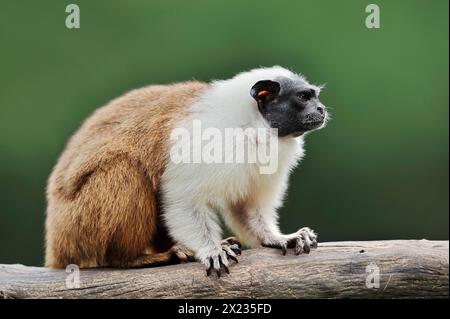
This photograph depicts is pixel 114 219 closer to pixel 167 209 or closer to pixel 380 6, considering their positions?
pixel 167 209

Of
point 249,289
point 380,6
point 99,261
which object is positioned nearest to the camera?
point 249,289

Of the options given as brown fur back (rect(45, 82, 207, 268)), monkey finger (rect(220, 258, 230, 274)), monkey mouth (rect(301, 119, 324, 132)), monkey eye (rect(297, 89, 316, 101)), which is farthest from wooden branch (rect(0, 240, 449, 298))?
monkey eye (rect(297, 89, 316, 101))

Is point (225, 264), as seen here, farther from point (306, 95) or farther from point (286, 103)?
point (306, 95)

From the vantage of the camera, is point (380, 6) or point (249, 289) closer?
point (249, 289)

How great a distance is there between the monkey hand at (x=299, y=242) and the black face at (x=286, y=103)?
2.33ft

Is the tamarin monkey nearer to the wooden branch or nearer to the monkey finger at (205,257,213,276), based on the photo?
the monkey finger at (205,257,213,276)

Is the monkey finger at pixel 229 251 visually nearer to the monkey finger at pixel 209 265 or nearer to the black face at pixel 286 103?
the monkey finger at pixel 209 265

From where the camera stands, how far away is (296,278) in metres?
4.45


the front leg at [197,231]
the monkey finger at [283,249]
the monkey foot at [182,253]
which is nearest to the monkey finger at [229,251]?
the front leg at [197,231]

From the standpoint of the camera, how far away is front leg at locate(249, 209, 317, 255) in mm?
4672

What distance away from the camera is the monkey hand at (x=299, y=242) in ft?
15.2

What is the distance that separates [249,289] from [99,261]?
42.2 inches

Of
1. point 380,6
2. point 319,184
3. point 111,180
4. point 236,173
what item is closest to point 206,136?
point 236,173

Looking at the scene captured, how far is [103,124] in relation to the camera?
16.6 feet
